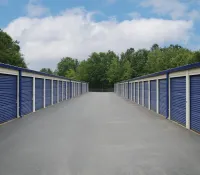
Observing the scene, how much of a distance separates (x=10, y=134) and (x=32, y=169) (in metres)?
4.68

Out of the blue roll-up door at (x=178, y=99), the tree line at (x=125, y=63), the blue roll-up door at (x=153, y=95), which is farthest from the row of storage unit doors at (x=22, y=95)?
the tree line at (x=125, y=63)

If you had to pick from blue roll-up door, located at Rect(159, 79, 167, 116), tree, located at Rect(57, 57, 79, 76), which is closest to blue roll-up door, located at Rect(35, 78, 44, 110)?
blue roll-up door, located at Rect(159, 79, 167, 116)

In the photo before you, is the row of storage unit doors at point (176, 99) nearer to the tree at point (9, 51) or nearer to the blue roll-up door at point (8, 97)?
the blue roll-up door at point (8, 97)

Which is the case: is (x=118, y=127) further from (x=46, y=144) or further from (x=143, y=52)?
(x=143, y=52)

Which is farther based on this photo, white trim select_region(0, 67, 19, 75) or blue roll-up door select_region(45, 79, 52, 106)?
blue roll-up door select_region(45, 79, 52, 106)

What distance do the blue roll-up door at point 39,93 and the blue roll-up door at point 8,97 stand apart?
5290mm

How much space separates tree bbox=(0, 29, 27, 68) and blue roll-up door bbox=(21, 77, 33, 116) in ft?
110

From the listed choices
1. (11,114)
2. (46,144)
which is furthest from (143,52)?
(46,144)

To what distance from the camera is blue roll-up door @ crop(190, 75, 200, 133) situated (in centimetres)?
1073

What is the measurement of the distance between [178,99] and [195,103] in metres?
2.49

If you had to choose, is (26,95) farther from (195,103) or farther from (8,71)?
(195,103)

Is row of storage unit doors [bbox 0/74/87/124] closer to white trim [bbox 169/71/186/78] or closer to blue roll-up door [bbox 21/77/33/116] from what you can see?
blue roll-up door [bbox 21/77/33/116]

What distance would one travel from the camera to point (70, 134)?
10266 mm

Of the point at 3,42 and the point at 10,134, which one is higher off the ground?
the point at 3,42
